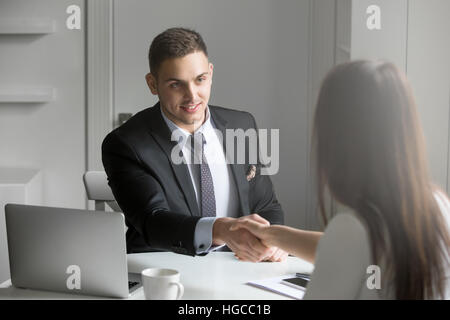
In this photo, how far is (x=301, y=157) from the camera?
3398 millimetres

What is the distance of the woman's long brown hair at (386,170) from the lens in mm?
849

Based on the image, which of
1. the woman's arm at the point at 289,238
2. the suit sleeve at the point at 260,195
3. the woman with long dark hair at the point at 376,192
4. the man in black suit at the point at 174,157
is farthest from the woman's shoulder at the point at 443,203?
the suit sleeve at the point at 260,195

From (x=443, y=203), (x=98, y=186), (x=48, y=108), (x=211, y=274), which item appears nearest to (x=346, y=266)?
(x=443, y=203)

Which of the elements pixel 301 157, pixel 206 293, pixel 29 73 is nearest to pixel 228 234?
pixel 206 293

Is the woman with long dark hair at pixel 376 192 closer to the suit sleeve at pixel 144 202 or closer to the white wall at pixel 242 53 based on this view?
the suit sleeve at pixel 144 202

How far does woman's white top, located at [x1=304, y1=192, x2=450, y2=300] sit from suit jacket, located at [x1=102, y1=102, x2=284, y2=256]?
0.84 metres

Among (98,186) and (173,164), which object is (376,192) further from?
(98,186)

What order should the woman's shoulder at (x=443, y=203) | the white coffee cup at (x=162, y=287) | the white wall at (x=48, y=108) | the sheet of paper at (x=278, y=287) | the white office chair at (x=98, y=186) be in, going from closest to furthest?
the woman's shoulder at (x=443, y=203)
the white coffee cup at (x=162, y=287)
the sheet of paper at (x=278, y=287)
the white office chair at (x=98, y=186)
the white wall at (x=48, y=108)

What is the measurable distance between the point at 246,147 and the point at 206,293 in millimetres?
901

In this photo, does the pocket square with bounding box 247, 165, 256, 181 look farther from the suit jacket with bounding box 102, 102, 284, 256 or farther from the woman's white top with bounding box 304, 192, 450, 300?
the woman's white top with bounding box 304, 192, 450, 300

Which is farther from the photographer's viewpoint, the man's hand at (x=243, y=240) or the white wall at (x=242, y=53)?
the white wall at (x=242, y=53)

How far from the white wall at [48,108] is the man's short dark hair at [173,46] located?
135cm

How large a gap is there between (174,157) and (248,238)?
1.67ft
